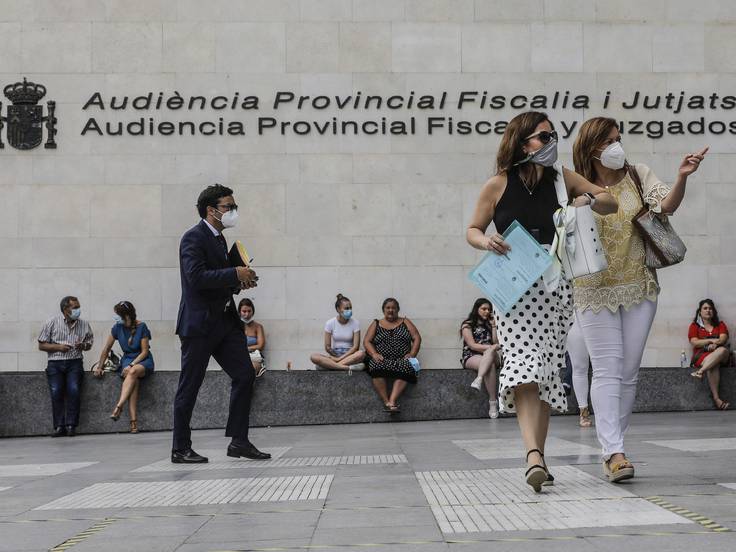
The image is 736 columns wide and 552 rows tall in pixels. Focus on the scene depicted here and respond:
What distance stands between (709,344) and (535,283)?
11183mm

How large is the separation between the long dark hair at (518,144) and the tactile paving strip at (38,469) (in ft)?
14.0

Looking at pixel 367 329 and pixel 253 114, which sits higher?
pixel 253 114

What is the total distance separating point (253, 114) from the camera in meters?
17.4

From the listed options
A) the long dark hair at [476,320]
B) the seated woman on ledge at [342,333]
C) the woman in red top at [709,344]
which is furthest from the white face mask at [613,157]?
the woman in red top at [709,344]

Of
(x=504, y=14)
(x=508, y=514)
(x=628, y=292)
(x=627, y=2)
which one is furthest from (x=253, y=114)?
(x=508, y=514)

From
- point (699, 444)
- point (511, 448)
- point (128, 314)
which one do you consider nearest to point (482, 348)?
point (128, 314)

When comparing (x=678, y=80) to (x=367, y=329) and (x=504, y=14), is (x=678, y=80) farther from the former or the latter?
(x=367, y=329)

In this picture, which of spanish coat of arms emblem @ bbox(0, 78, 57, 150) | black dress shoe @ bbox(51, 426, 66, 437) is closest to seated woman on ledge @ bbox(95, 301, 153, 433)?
black dress shoe @ bbox(51, 426, 66, 437)

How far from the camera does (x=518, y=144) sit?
5914mm

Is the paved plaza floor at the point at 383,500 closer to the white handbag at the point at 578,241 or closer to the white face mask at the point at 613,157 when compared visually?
the white handbag at the point at 578,241

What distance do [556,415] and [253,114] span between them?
6.67 meters

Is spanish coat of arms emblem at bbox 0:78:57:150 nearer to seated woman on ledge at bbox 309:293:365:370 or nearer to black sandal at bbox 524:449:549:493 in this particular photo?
seated woman on ledge at bbox 309:293:365:370

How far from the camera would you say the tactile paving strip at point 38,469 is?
8.21 metres

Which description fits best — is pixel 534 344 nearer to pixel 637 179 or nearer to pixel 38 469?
pixel 637 179
